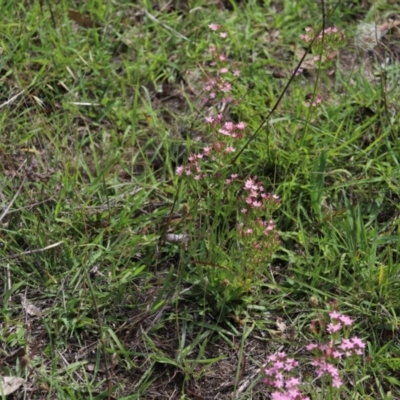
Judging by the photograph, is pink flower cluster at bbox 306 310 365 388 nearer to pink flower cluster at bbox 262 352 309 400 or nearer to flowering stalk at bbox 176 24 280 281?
pink flower cluster at bbox 262 352 309 400

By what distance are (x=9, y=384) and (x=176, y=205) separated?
93 centimetres

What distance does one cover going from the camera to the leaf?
2244mm

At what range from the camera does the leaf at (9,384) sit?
88.4 inches

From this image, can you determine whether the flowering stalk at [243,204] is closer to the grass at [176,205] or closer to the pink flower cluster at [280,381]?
the grass at [176,205]

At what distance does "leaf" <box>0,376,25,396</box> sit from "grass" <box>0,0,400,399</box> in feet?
0.09

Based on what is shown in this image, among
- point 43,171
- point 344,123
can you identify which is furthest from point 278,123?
point 43,171

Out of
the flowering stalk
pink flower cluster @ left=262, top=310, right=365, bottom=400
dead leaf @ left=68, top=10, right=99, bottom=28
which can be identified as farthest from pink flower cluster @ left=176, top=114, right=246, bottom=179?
Result: dead leaf @ left=68, top=10, right=99, bottom=28

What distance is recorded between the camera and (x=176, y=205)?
9.14ft

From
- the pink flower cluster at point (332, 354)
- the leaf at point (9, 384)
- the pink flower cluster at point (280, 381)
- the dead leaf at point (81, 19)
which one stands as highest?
the dead leaf at point (81, 19)

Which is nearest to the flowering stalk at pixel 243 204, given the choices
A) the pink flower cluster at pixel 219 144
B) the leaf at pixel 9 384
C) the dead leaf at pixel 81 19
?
the pink flower cluster at pixel 219 144

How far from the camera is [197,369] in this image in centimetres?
240

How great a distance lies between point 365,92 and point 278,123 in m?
0.47

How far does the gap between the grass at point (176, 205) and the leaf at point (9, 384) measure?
0.03 metres

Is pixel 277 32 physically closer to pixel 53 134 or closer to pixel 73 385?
pixel 53 134
